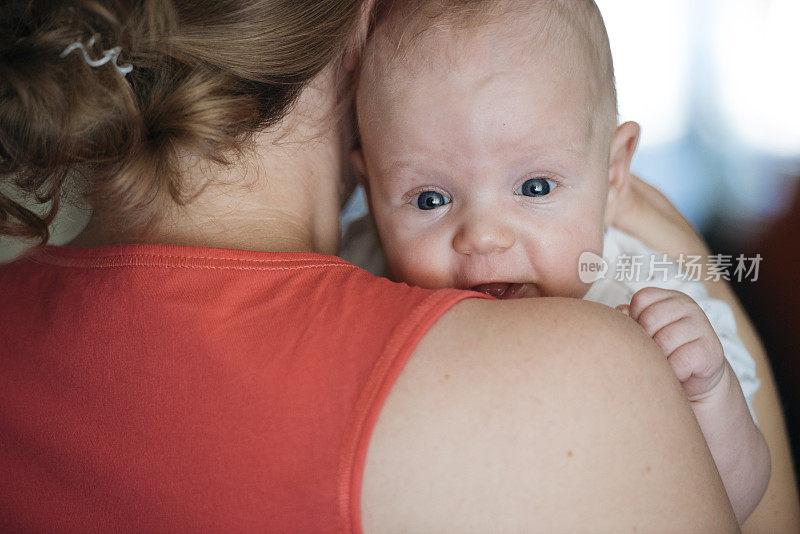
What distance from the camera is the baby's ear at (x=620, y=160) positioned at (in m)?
1.21

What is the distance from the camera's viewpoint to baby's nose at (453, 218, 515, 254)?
1021 mm

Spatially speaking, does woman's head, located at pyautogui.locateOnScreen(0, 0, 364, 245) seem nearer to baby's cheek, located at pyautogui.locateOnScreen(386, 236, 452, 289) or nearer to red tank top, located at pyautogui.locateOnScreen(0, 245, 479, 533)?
red tank top, located at pyautogui.locateOnScreen(0, 245, 479, 533)

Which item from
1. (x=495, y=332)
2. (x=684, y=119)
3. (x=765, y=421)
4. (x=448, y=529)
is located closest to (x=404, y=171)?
(x=495, y=332)

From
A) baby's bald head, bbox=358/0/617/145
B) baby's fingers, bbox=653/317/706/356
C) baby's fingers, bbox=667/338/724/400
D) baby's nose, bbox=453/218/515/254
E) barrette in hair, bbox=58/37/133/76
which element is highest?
barrette in hair, bbox=58/37/133/76

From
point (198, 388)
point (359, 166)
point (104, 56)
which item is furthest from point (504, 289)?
point (104, 56)

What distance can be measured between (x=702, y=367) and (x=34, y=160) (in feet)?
2.95

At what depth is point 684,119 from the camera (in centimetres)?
250

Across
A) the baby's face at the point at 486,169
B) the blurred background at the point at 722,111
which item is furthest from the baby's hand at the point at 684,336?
the blurred background at the point at 722,111

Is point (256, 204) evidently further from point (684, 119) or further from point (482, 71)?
point (684, 119)

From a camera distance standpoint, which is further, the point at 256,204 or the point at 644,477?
the point at 256,204

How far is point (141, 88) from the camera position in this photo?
2.50 ft

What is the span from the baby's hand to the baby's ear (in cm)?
29

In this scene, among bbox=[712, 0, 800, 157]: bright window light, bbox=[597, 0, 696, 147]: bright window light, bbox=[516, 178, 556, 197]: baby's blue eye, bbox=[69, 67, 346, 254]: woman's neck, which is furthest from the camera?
bbox=[597, 0, 696, 147]: bright window light

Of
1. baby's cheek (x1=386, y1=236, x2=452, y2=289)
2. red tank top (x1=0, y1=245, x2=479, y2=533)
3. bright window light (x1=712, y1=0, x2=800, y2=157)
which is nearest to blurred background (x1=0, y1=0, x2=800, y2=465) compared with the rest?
bright window light (x1=712, y1=0, x2=800, y2=157)
